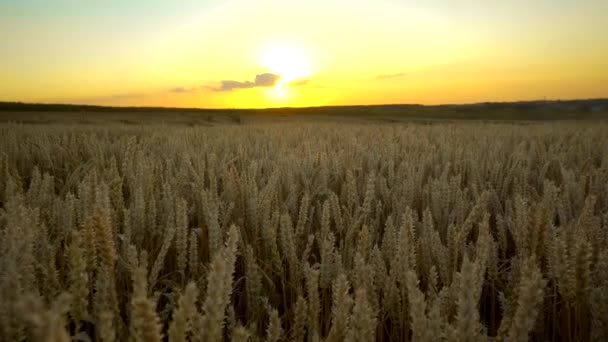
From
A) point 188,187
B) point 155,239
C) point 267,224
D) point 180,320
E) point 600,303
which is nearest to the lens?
point 180,320

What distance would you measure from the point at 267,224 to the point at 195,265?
0.30 meters

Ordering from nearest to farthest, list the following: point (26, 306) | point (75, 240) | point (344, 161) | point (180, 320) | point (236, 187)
→ point (26, 306) < point (180, 320) < point (75, 240) < point (236, 187) < point (344, 161)

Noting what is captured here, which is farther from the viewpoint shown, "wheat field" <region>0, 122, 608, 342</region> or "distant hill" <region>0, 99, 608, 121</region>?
"distant hill" <region>0, 99, 608, 121</region>

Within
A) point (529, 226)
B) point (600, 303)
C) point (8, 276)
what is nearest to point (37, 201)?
point (8, 276)

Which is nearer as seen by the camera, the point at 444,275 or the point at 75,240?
the point at 75,240

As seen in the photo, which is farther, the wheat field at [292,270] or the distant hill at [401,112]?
the distant hill at [401,112]

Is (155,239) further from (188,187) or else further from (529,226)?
(529,226)

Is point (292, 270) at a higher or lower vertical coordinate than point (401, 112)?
lower

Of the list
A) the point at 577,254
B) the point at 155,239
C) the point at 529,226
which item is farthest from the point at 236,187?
the point at 577,254

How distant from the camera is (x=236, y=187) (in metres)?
1.98

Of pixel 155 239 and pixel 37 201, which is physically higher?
pixel 37 201

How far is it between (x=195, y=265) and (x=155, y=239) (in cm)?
47

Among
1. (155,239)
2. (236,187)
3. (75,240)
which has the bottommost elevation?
(155,239)

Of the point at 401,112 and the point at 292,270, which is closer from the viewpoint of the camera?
the point at 292,270
